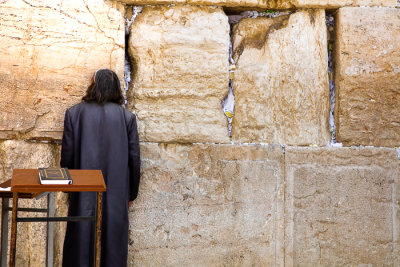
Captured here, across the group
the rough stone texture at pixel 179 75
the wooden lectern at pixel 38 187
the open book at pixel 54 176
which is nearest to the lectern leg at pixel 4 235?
the wooden lectern at pixel 38 187

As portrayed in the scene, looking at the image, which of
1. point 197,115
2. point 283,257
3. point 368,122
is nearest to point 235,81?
point 197,115

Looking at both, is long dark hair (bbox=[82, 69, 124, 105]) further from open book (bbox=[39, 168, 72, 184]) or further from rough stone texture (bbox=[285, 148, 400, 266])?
rough stone texture (bbox=[285, 148, 400, 266])

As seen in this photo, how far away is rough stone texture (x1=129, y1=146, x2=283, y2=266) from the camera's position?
404 cm

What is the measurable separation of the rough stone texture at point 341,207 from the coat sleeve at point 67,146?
172 centimetres

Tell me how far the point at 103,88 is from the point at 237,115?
3.74ft

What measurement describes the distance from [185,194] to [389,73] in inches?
79.1

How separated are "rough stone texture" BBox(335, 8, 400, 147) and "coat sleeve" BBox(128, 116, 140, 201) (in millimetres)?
1719

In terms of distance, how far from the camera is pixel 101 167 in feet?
12.2

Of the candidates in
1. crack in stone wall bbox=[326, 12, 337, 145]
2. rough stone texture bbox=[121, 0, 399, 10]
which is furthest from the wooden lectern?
crack in stone wall bbox=[326, 12, 337, 145]

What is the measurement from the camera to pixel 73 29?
4.00 metres

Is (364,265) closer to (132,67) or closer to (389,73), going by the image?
(389,73)

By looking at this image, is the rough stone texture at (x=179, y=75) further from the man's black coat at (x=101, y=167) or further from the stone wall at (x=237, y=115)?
the man's black coat at (x=101, y=167)

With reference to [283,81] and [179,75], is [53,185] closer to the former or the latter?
[179,75]

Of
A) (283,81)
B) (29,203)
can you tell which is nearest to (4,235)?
(29,203)
